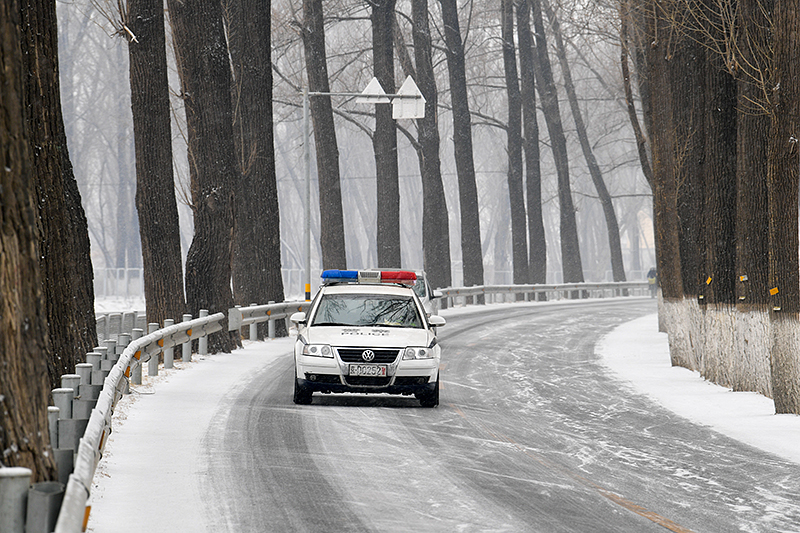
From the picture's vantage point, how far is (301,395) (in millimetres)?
14266

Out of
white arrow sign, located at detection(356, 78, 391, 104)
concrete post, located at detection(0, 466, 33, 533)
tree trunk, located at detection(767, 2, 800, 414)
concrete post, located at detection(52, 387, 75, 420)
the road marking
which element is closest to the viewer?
concrete post, located at detection(0, 466, 33, 533)

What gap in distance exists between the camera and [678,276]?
20.7 m

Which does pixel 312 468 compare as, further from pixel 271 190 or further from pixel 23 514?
pixel 271 190

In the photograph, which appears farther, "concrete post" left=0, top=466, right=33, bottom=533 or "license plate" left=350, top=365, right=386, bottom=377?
"license plate" left=350, top=365, right=386, bottom=377

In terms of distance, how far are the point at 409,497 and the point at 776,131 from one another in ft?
24.8

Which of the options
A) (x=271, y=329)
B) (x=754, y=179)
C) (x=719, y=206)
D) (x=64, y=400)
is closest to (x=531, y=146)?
(x=271, y=329)

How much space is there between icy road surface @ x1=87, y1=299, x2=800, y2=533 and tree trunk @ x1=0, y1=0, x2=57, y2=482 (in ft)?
5.79

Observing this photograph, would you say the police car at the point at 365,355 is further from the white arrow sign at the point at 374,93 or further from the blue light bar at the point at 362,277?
the white arrow sign at the point at 374,93

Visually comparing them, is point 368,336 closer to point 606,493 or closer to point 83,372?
point 83,372

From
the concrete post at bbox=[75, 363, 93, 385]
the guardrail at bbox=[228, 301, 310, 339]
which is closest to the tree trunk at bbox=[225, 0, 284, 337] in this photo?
the guardrail at bbox=[228, 301, 310, 339]

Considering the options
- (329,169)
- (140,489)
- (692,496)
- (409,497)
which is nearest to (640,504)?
(692,496)

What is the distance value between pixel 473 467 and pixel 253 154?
59.5 feet

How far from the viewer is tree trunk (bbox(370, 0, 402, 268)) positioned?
39938 mm

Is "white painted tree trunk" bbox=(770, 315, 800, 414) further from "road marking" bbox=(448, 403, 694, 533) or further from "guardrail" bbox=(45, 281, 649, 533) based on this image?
"guardrail" bbox=(45, 281, 649, 533)
